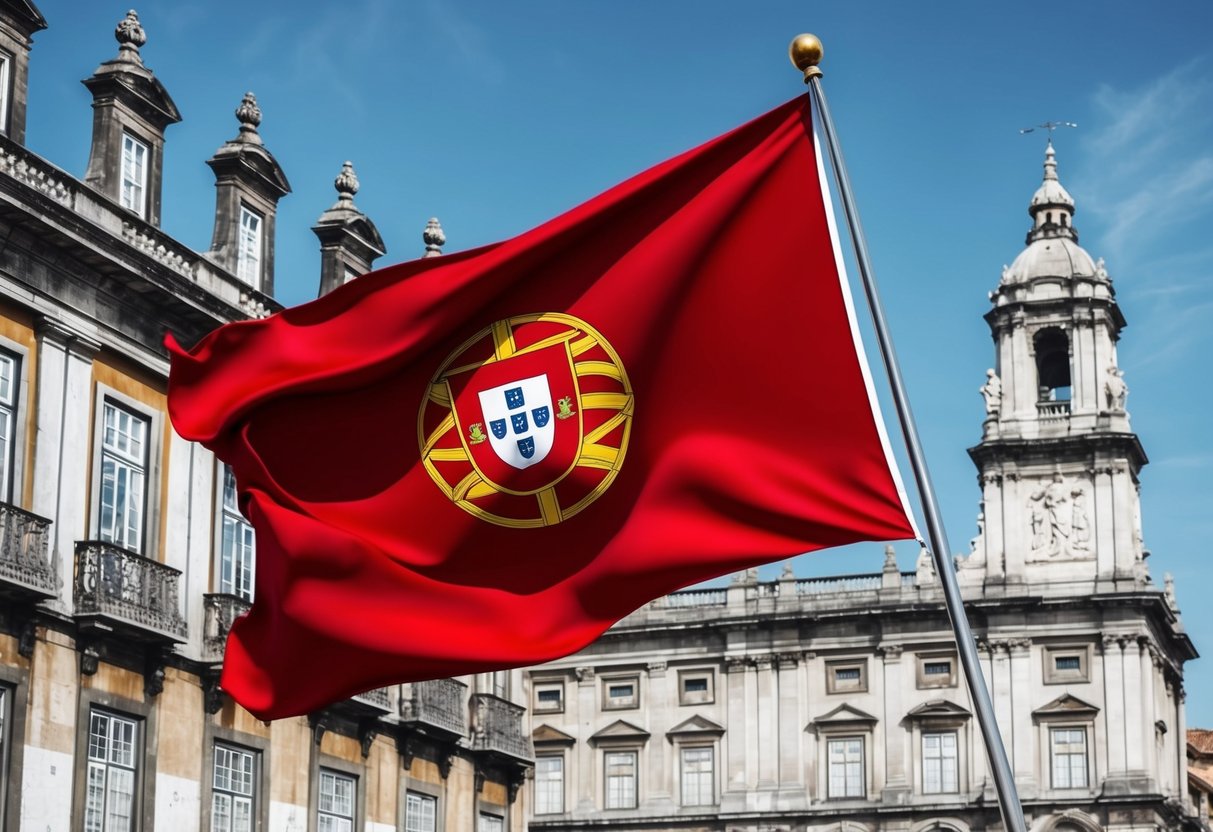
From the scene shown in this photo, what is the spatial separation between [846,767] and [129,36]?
48624 mm

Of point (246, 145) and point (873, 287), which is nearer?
point (873, 287)

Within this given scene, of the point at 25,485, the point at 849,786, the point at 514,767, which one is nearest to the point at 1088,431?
the point at 849,786

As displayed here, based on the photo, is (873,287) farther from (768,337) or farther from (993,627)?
(993,627)

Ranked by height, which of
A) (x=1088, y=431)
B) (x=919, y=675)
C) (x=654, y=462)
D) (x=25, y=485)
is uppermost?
(x=1088, y=431)

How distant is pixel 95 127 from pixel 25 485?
552cm

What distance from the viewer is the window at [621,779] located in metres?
74.6

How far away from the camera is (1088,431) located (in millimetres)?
72250

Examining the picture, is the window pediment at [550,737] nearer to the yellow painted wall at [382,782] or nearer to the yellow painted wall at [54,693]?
the yellow painted wall at [382,782]

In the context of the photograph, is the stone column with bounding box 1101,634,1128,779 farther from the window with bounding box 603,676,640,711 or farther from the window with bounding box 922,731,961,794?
the window with bounding box 603,676,640,711

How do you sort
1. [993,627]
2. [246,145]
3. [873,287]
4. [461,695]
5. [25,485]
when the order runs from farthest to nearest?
[993,627]
[461,695]
[246,145]
[25,485]
[873,287]

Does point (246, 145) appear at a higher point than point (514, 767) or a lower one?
higher

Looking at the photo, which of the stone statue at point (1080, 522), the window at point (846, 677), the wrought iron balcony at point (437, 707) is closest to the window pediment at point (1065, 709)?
the stone statue at point (1080, 522)

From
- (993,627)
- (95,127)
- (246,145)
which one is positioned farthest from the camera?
(993,627)

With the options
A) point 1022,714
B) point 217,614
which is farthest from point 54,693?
point 1022,714
